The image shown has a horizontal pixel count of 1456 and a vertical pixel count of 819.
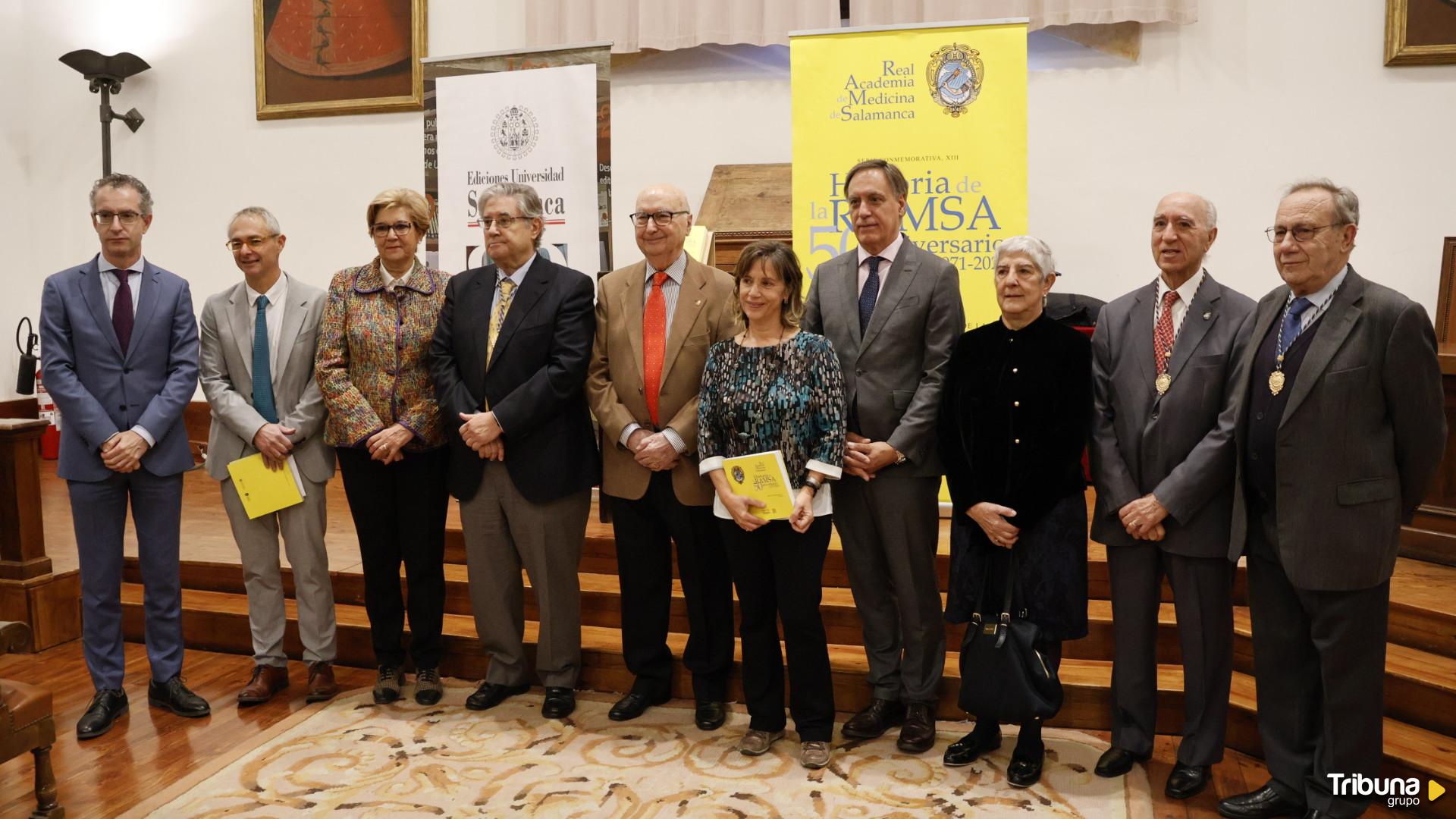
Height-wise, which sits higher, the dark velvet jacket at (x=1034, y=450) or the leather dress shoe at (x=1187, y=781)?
the dark velvet jacket at (x=1034, y=450)

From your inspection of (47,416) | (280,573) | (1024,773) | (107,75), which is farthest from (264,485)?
(107,75)

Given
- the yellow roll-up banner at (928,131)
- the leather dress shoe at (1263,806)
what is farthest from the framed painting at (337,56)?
the leather dress shoe at (1263,806)

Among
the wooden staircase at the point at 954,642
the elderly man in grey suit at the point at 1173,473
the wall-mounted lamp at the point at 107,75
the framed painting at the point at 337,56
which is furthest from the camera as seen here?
Answer: the wall-mounted lamp at the point at 107,75

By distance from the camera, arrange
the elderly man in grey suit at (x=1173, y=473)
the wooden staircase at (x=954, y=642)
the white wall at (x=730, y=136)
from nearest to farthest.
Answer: the elderly man in grey suit at (x=1173, y=473) < the wooden staircase at (x=954, y=642) < the white wall at (x=730, y=136)

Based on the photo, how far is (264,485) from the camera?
339 cm

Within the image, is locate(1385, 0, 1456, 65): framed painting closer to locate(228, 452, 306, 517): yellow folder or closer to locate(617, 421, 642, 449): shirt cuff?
locate(617, 421, 642, 449): shirt cuff

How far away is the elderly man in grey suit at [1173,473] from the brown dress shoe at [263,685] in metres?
2.66

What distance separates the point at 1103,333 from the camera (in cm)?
284

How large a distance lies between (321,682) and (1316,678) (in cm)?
299

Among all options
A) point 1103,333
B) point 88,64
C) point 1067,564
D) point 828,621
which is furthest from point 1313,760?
point 88,64

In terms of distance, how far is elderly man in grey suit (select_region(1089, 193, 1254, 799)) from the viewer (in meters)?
2.65

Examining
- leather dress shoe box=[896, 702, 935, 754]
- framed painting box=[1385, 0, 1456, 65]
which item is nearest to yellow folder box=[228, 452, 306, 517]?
leather dress shoe box=[896, 702, 935, 754]

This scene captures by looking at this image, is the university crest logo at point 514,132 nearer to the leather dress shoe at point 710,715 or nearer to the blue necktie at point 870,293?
the blue necktie at point 870,293

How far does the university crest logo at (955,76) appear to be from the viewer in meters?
4.04
